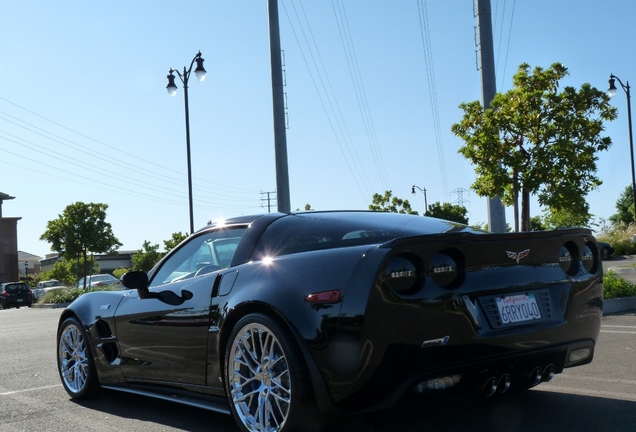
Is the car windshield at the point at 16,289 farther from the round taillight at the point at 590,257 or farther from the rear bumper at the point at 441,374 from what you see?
the rear bumper at the point at 441,374

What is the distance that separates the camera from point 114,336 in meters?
5.83

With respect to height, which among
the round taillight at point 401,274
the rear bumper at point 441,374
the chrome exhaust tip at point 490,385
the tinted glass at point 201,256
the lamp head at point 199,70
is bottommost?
the chrome exhaust tip at point 490,385

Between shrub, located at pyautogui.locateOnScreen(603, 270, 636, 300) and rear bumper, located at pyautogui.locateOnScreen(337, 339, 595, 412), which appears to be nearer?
rear bumper, located at pyautogui.locateOnScreen(337, 339, 595, 412)

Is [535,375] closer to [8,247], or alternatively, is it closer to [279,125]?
[279,125]

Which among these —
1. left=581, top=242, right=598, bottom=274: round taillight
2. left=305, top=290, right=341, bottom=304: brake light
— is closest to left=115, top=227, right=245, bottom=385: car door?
left=305, top=290, right=341, bottom=304: brake light

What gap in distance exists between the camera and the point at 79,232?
179ft

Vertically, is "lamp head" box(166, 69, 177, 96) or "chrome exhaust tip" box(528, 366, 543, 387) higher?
"lamp head" box(166, 69, 177, 96)

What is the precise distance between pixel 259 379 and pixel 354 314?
2.65ft

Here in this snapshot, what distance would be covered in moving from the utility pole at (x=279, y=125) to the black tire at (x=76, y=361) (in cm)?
961

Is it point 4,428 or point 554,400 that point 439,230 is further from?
point 4,428

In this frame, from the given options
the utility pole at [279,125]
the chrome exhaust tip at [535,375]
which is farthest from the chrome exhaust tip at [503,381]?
the utility pole at [279,125]

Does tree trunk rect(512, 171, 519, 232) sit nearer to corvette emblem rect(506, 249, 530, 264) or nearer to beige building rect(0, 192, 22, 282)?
corvette emblem rect(506, 249, 530, 264)

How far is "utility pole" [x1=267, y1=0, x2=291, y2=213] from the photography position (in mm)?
16156

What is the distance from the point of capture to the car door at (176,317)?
4.83 metres
